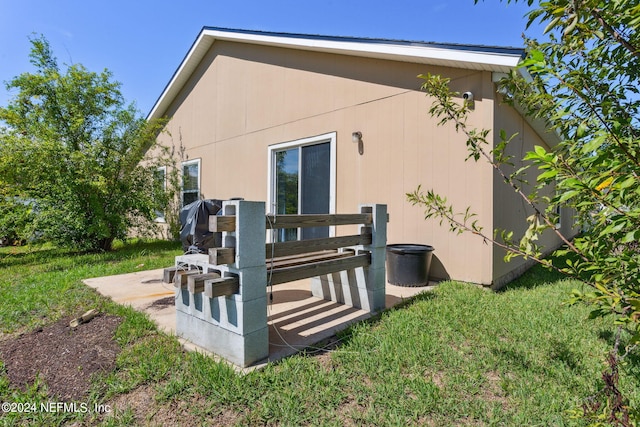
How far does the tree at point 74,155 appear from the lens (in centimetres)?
686

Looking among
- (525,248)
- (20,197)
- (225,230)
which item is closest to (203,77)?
(20,197)

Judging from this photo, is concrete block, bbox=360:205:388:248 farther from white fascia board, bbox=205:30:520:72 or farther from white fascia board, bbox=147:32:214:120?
white fascia board, bbox=147:32:214:120

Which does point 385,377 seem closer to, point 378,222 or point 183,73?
point 378,222

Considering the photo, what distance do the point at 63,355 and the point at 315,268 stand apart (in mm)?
2138

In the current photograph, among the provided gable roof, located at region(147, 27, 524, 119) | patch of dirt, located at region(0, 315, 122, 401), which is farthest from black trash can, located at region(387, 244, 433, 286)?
patch of dirt, located at region(0, 315, 122, 401)

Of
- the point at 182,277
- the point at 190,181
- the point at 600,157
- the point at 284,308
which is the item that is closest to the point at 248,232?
the point at 182,277

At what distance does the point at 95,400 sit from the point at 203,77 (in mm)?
8749

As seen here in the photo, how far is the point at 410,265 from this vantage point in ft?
14.7

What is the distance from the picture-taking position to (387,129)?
5.23 meters

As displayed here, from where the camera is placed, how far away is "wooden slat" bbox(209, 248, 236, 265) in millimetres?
2305

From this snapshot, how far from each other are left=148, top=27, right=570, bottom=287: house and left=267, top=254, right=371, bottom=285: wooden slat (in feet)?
6.05

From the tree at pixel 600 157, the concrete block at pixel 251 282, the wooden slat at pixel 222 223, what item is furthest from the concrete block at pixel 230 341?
the tree at pixel 600 157

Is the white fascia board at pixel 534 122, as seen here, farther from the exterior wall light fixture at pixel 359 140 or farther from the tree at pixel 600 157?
the tree at pixel 600 157

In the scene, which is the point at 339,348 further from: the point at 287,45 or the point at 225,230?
the point at 287,45
